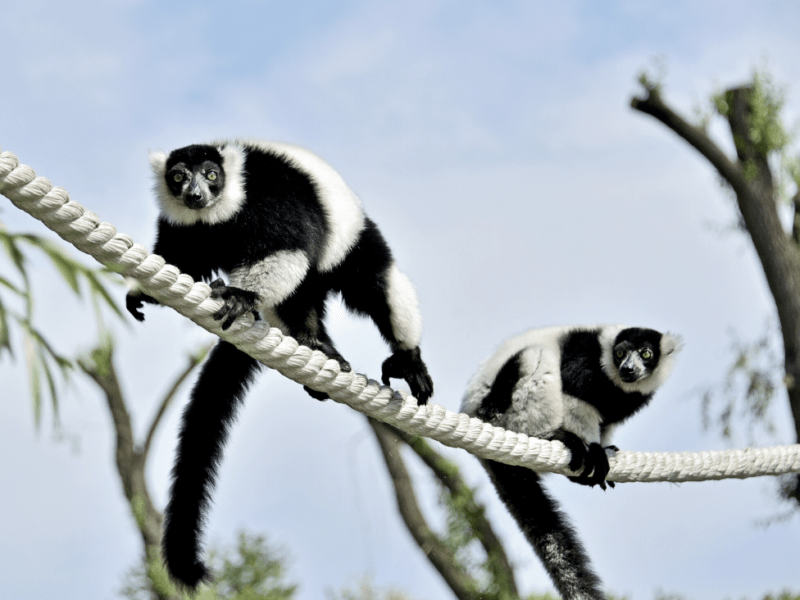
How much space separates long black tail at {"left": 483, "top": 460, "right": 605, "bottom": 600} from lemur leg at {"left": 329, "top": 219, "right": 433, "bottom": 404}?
0.90 meters

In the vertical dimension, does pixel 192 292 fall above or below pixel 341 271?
below

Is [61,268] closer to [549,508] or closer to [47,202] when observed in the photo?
[47,202]

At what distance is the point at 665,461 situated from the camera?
367cm

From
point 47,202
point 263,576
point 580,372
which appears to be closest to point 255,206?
point 47,202

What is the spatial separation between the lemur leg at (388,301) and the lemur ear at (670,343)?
5.04 ft

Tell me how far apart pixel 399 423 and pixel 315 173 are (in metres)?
Answer: 1.04

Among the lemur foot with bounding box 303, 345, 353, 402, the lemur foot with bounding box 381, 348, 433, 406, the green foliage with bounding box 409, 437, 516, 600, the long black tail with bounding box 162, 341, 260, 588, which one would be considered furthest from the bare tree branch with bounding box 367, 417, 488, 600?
the lemur foot with bounding box 303, 345, 353, 402

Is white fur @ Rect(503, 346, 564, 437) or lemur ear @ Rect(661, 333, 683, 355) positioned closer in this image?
white fur @ Rect(503, 346, 564, 437)

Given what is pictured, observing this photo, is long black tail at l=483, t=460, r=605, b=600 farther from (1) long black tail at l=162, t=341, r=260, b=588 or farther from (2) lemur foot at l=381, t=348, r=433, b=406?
(1) long black tail at l=162, t=341, r=260, b=588

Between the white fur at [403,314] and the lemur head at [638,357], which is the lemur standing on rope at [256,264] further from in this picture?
the lemur head at [638,357]

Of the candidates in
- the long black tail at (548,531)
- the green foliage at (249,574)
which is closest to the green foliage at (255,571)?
the green foliage at (249,574)

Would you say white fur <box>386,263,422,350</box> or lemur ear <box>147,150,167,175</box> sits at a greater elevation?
lemur ear <box>147,150,167,175</box>

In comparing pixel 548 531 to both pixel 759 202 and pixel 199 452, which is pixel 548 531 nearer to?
pixel 199 452

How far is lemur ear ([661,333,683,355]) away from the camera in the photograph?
163 inches
